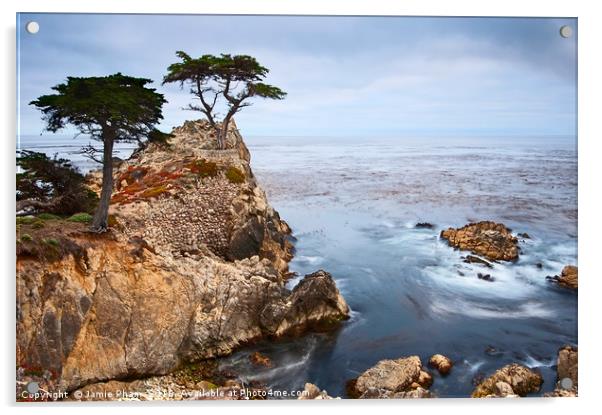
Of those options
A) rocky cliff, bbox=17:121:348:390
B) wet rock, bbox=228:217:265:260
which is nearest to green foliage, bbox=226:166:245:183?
rocky cliff, bbox=17:121:348:390

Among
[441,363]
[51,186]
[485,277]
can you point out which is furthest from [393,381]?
[51,186]

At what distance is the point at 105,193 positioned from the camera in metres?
7.10

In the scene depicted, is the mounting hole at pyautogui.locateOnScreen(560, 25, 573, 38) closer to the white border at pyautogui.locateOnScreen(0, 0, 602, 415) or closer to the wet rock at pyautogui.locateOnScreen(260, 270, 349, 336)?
the white border at pyautogui.locateOnScreen(0, 0, 602, 415)

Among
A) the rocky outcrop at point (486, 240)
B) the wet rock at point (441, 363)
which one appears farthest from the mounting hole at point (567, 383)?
the rocky outcrop at point (486, 240)

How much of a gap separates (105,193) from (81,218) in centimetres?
50

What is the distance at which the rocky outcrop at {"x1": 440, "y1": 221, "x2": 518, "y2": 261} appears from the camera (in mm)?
7391

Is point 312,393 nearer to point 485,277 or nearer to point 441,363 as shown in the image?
point 441,363

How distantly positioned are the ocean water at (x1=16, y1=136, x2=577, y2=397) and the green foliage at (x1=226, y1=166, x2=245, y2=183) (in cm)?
29

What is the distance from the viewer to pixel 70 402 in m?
6.57

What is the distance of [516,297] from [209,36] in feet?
19.6

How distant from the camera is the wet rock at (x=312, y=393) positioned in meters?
6.81

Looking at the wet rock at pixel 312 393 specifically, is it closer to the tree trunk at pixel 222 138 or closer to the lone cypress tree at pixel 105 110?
the lone cypress tree at pixel 105 110
